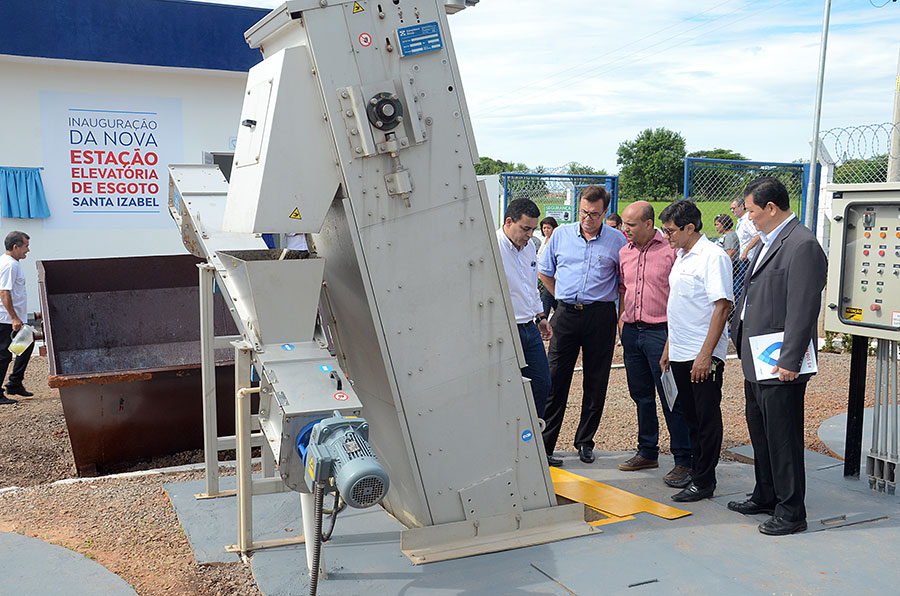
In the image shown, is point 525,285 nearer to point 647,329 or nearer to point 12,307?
point 647,329

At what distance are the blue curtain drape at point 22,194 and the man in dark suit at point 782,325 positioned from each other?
10.3m

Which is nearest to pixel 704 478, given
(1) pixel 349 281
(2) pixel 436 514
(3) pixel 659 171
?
(2) pixel 436 514

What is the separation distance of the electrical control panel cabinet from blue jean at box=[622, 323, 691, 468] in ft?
→ 3.88

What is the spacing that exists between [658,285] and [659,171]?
42.0 m

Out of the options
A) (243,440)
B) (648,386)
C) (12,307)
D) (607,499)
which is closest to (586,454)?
(648,386)

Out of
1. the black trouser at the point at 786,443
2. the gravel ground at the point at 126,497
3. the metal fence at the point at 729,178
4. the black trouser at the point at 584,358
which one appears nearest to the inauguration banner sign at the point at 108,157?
the gravel ground at the point at 126,497

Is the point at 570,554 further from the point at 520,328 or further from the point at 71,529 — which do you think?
the point at 71,529

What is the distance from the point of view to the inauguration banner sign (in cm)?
1133

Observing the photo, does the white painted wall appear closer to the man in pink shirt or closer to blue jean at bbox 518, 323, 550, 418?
blue jean at bbox 518, 323, 550, 418

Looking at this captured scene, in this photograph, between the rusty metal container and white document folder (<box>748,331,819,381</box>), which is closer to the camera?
white document folder (<box>748,331,819,381</box>)

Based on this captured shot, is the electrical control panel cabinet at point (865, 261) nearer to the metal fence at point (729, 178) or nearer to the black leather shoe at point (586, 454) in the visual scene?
the black leather shoe at point (586, 454)

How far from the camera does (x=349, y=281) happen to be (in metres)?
3.95

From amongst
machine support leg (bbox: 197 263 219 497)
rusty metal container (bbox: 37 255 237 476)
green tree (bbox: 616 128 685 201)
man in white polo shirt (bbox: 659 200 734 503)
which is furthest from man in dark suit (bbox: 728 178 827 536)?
green tree (bbox: 616 128 685 201)

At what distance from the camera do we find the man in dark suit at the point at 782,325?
410 centimetres
